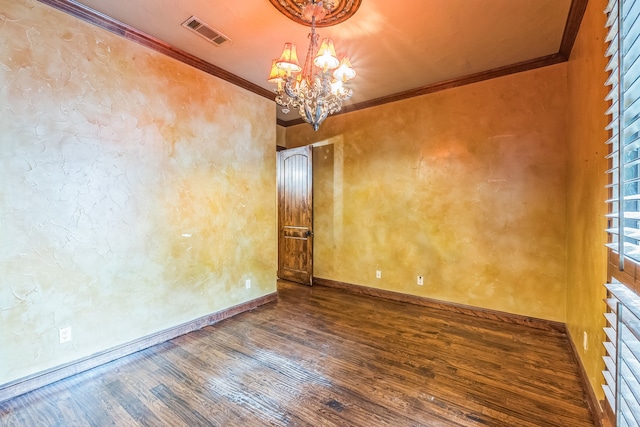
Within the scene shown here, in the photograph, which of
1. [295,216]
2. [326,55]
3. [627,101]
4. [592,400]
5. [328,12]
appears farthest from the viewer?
[295,216]

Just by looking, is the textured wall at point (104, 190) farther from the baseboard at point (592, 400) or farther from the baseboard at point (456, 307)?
the baseboard at point (592, 400)

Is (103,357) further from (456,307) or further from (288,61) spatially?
(456,307)

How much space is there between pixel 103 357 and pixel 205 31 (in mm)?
3127

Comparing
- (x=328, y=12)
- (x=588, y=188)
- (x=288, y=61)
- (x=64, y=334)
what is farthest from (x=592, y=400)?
(x=64, y=334)

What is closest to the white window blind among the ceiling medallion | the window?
the window

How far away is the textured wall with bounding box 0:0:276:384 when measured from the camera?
200 cm

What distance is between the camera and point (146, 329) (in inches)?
106

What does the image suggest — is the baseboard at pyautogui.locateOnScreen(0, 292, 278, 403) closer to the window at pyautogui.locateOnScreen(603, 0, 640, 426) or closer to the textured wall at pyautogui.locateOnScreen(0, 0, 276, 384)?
the textured wall at pyautogui.locateOnScreen(0, 0, 276, 384)

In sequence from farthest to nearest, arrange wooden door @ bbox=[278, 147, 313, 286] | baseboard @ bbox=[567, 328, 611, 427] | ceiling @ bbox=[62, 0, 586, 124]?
wooden door @ bbox=[278, 147, 313, 286], ceiling @ bbox=[62, 0, 586, 124], baseboard @ bbox=[567, 328, 611, 427]

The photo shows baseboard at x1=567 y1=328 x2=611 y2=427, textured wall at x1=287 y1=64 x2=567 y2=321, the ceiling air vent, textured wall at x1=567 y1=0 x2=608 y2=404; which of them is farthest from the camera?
textured wall at x1=287 y1=64 x2=567 y2=321

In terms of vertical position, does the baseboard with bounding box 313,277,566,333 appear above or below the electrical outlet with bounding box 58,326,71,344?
below

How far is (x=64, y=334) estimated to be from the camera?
87.0 inches

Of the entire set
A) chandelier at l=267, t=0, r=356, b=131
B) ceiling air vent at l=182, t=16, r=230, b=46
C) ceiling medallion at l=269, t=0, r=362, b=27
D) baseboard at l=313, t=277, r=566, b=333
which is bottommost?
baseboard at l=313, t=277, r=566, b=333

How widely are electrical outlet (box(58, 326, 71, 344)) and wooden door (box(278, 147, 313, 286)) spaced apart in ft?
10.3
